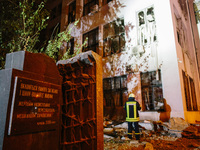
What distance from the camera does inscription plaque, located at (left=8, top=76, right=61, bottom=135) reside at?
5.53 ft

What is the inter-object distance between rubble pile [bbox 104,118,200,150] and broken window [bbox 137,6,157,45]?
15.7 ft

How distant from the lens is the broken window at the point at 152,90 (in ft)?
25.1

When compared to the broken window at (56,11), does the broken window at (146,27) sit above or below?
below

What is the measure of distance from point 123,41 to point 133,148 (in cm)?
721

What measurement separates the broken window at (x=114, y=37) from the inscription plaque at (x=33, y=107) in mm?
8182

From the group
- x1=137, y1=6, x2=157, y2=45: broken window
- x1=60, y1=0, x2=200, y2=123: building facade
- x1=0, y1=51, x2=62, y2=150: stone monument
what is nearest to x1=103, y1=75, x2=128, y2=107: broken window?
x1=60, y1=0, x2=200, y2=123: building facade

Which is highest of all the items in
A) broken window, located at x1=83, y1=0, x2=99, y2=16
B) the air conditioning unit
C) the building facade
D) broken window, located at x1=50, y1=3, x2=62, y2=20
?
broken window, located at x1=50, y1=3, x2=62, y2=20

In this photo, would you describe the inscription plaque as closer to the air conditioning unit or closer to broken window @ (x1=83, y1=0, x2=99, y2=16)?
the air conditioning unit

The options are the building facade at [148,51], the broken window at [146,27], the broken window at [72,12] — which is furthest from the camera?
the broken window at [72,12]

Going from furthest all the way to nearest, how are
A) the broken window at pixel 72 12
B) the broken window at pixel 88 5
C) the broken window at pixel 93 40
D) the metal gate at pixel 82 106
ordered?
the broken window at pixel 72 12
the broken window at pixel 88 5
the broken window at pixel 93 40
the metal gate at pixel 82 106

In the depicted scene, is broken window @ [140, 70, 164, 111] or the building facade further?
broken window @ [140, 70, 164, 111]

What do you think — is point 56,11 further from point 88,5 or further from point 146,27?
point 146,27

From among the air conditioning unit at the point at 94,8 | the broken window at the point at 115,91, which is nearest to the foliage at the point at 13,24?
the air conditioning unit at the point at 94,8

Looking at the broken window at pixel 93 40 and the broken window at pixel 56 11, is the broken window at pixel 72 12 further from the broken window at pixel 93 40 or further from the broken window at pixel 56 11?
the broken window at pixel 93 40
